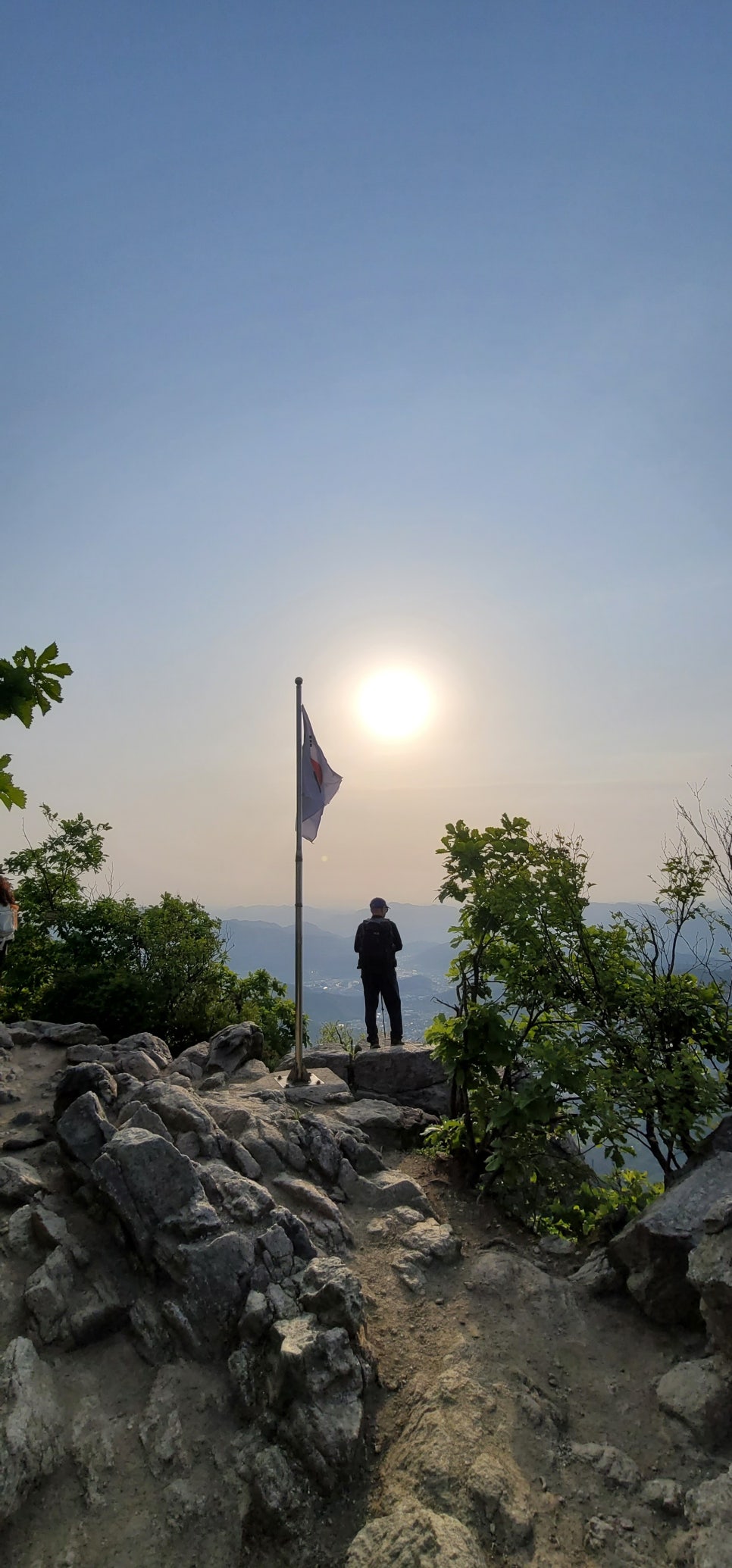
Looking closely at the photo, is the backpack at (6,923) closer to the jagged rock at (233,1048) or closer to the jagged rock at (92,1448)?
the jagged rock at (233,1048)

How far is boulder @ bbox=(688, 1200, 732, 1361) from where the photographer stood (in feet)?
16.8

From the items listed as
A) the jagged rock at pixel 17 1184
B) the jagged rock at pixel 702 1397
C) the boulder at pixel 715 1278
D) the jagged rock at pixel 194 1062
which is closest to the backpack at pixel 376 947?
the jagged rock at pixel 194 1062

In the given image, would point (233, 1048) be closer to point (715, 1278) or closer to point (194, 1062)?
point (194, 1062)

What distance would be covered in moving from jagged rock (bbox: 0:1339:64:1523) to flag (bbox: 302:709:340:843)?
8.41 meters

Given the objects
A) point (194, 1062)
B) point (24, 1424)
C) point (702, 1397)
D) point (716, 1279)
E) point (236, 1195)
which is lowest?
point (24, 1424)

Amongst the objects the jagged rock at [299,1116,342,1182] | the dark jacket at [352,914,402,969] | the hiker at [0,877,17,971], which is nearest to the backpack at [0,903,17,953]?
the hiker at [0,877,17,971]

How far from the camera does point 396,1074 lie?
1288 cm

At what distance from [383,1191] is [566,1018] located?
2995mm

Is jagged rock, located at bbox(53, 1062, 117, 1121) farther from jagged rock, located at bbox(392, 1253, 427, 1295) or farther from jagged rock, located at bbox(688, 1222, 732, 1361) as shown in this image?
jagged rock, located at bbox(688, 1222, 732, 1361)

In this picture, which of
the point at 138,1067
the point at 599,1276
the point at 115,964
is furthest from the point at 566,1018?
the point at 115,964

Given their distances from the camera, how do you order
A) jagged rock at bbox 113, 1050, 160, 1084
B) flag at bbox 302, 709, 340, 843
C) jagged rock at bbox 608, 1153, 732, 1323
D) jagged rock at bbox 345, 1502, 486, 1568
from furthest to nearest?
flag at bbox 302, 709, 340, 843 < jagged rock at bbox 113, 1050, 160, 1084 < jagged rock at bbox 608, 1153, 732, 1323 < jagged rock at bbox 345, 1502, 486, 1568

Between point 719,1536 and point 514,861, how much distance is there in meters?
5.83

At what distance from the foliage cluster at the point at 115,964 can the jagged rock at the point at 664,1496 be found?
1098 centimetres

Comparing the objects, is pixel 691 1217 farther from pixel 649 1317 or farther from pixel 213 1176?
pixel 213 1176
